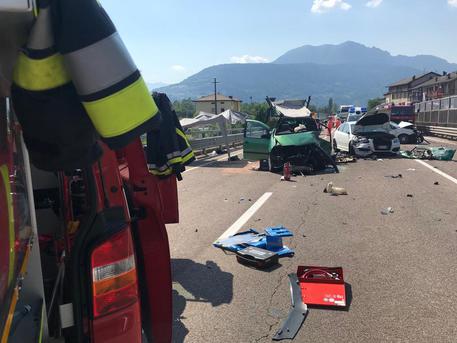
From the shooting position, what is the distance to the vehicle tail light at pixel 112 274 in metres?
2.00

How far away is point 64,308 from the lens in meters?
2.04

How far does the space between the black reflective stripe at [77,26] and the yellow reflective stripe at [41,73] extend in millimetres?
69

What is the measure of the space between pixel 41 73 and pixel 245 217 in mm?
6951

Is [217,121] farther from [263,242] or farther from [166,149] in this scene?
[166,149]

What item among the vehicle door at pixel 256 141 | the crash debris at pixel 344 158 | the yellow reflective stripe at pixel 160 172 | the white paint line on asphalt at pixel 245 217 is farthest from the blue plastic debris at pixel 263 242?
the crash debris at pixel 344 158

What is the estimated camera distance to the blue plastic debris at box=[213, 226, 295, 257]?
601cm

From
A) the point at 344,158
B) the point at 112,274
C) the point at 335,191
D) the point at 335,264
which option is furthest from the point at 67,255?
the point at 344,158

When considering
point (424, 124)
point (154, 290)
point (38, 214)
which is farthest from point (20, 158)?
point (424, 124)

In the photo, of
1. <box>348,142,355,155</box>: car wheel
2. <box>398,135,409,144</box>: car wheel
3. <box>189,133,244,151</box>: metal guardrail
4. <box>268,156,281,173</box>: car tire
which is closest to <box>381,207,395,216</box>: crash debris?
<box>268,156,281,173</box>: car tire

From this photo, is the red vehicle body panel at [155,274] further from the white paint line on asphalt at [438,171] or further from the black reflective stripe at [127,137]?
the white paint line on asphalt at [438,171]

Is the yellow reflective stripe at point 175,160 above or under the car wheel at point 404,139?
above

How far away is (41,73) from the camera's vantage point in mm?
1524

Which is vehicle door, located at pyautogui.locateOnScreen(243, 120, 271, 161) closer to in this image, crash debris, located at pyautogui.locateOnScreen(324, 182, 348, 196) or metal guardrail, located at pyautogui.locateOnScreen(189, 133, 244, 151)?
metal guardrail, located at pyautogui.locateOnScreen(189, 133, 244, 151)

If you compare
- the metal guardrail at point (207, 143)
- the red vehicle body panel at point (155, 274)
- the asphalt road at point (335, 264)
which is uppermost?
the red vehicle body panel at point (155, 274)
